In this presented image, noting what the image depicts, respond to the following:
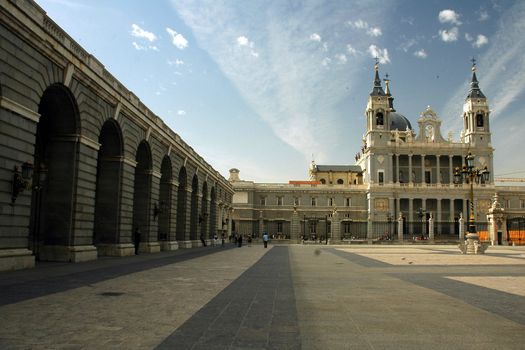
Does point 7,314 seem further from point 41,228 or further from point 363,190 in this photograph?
point 363,190

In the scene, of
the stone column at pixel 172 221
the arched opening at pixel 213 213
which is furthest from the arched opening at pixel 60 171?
the arched opening at pixel 213 213

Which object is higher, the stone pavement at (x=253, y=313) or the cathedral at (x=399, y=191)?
the cathedral at (x=399, y=191)

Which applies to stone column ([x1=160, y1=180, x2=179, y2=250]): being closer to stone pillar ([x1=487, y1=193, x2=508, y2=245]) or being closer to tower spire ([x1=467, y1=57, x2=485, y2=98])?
stone pillar ([x1=487, y1=193, x2=508, y2=245])

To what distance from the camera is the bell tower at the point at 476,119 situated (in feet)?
326

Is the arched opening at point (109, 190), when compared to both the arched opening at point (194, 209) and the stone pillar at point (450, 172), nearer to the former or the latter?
the arched opening at point (194, 209)

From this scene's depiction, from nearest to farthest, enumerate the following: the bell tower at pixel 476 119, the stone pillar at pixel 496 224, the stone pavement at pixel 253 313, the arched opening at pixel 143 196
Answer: the stone pavement at pixel 253 313
the arched opening at pixel 143 196
the stone pillar at pixel 496 224
the bell tower at pixel 476 119

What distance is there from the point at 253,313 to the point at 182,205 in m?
33.7

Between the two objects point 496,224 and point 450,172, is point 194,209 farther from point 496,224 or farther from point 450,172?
point 450,172

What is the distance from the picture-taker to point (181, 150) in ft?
132

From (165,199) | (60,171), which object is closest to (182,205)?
(165,199)

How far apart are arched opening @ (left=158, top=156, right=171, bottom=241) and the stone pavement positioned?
71.8 feet

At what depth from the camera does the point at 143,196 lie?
32656 millimetres

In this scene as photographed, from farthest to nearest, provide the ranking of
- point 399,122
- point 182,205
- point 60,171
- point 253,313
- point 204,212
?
point 399,122
point 204,212
point 182,205
point 60,171
point 253,313

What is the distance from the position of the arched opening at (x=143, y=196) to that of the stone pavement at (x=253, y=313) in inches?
666
